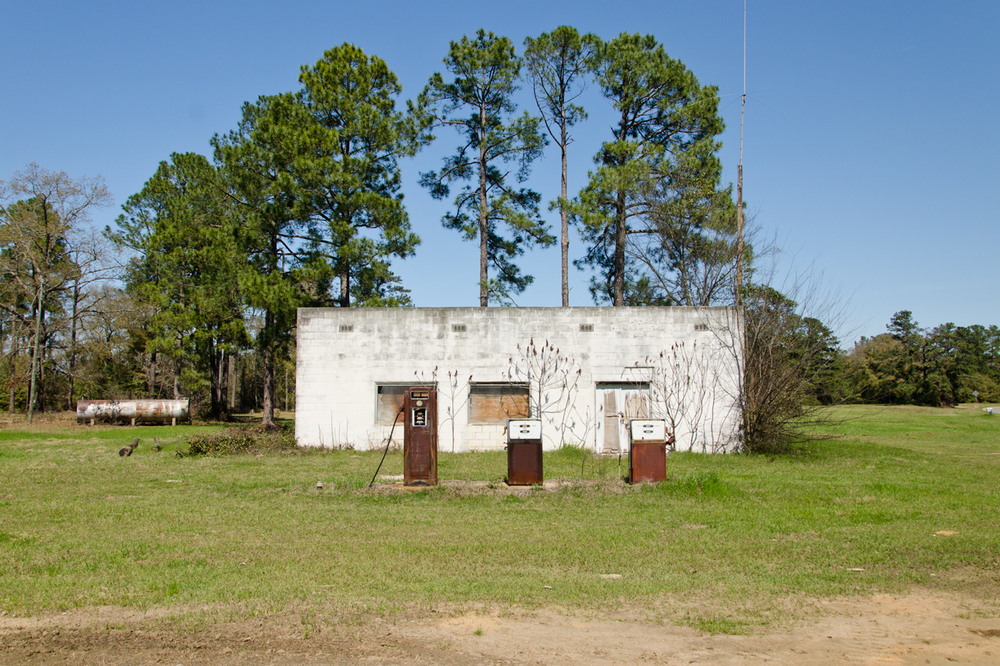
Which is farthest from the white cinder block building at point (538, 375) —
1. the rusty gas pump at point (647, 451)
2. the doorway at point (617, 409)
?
the rusty gas pump at point (647, 451)

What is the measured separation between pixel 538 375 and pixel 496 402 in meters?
1.21

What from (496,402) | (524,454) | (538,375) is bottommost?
(524,454)

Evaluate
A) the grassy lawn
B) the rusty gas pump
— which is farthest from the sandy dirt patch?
the rusty gas pump

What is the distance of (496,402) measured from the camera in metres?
18.4

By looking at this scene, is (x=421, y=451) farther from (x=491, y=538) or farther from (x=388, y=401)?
(x=388, y=401)

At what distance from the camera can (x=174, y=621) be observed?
18.0 ft

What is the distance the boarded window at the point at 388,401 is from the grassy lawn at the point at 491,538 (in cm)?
339

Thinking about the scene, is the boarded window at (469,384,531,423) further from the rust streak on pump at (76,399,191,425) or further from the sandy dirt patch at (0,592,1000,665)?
the rust streak on pump at (76,399,191,425)

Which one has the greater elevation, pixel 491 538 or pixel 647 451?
pixel 647 451

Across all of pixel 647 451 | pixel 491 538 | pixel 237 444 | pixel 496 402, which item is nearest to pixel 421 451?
pixel 647 451

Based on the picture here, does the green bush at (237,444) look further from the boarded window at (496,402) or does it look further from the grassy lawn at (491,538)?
the boarded window at (496,402)

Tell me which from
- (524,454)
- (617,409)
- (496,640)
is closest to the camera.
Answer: (496,640)

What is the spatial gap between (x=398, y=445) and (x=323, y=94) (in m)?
14.3

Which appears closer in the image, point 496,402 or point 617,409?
point 617,409
